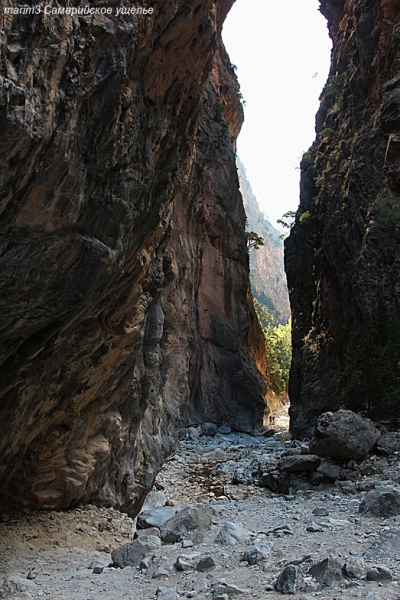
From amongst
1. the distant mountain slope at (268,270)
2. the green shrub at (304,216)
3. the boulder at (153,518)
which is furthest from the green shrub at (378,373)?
the distant mountain slope at (268,270)

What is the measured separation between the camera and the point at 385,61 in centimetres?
1956

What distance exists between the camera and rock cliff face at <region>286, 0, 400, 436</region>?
15.5 metres

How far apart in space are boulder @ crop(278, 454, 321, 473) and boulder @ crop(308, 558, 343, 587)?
7.34 meters

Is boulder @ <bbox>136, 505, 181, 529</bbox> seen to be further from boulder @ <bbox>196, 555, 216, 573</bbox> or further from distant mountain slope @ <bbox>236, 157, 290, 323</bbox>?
distant mountain slope @ <bbox>236, 157, 290, 323</bbox>

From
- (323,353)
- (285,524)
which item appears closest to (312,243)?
(323,353)

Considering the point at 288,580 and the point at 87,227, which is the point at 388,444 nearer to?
the point at 288,580

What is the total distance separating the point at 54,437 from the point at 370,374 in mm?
10473

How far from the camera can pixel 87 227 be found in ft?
18.1

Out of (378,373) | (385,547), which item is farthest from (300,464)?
(385,547)

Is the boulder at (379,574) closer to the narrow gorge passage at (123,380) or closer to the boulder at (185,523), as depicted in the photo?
the narrow gorge passage at (123,380)

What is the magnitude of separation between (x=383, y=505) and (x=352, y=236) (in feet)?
54.3

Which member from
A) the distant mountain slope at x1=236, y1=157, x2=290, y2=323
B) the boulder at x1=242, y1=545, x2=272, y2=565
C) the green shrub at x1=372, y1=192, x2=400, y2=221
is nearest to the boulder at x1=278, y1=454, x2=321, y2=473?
the boulder at x1=242, y1=545, x2=272, y2=565

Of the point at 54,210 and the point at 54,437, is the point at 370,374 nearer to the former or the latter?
the point at 54,437

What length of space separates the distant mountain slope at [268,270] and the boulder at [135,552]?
92.7 m
